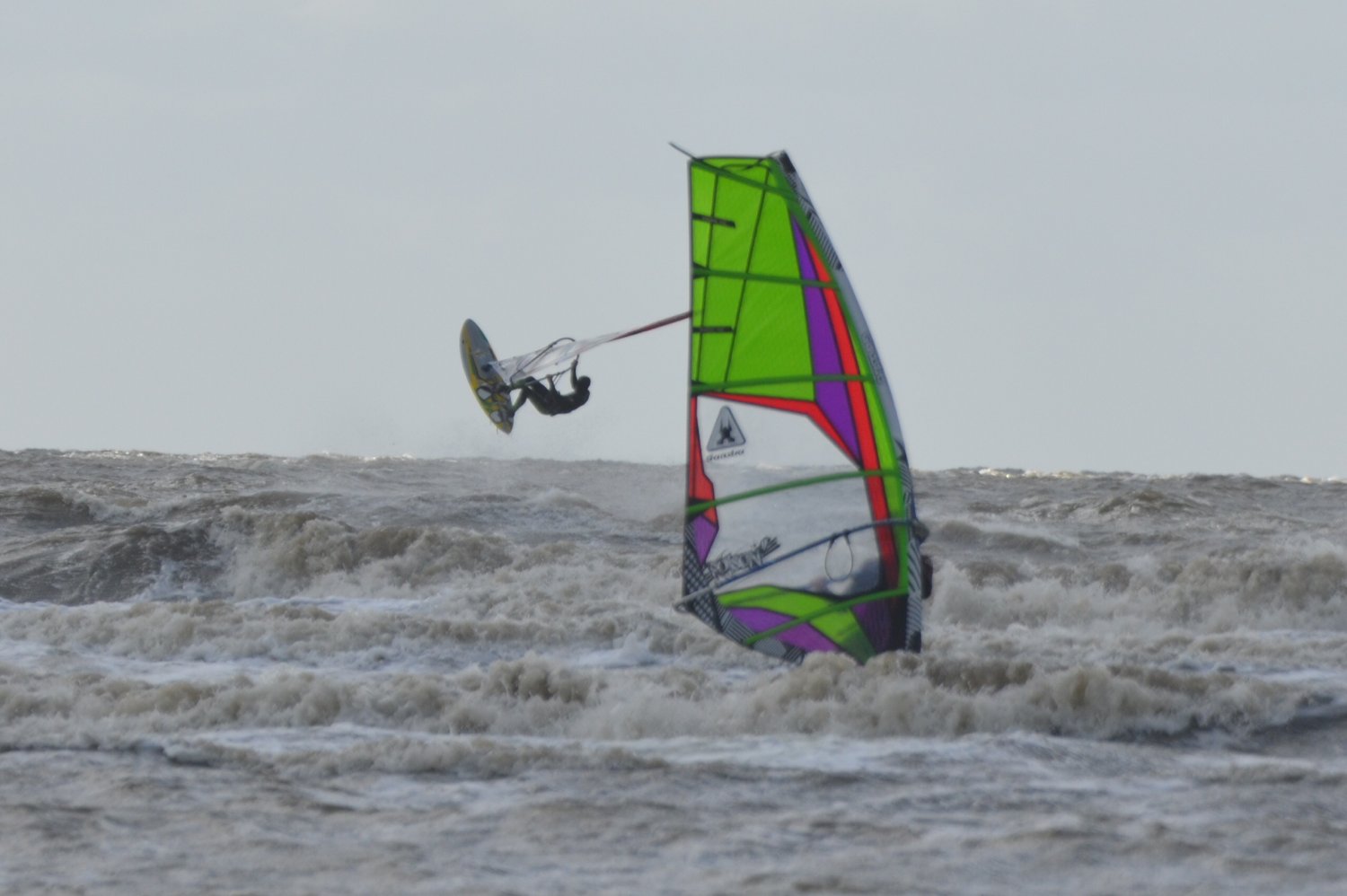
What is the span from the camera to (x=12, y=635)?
856 cm

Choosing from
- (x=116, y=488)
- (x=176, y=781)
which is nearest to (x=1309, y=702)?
(x=176, y=781)

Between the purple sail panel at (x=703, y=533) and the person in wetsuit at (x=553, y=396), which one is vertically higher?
the person in wetsuit at (x=553, y=396)

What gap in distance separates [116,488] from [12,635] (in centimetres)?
970

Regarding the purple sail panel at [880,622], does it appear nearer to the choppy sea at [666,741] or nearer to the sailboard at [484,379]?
the choppy sea at [666,741]

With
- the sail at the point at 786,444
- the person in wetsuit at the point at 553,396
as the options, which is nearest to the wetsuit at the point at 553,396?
the person in wetsuit at the point at 553,396

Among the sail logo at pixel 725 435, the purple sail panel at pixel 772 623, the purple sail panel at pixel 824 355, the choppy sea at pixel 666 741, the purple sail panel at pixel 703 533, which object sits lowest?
the choppy sea at pixel 666 741

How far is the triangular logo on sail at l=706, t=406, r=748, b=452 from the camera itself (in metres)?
6.80

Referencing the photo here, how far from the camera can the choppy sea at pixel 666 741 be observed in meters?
4.12

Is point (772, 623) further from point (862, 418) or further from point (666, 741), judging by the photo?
point (666, 741)

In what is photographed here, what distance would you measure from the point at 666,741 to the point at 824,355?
6.48ft

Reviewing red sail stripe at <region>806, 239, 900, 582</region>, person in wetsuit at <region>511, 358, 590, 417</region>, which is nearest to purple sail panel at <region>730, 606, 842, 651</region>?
red sail stripe at <region>806, 239, 900, 582</region>

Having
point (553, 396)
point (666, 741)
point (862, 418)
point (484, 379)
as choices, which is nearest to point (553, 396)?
point (553, 396)

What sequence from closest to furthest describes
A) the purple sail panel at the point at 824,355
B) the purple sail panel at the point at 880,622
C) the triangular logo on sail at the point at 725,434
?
the purple sail panel at the point at 824,355
the triangular logo on sail at the point at 725,434
the purple sail panel at the point at 880,622

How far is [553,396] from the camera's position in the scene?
926 cm
